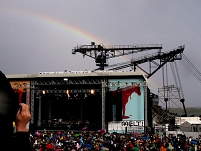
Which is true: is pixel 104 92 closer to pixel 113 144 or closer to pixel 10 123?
pixel 113 144

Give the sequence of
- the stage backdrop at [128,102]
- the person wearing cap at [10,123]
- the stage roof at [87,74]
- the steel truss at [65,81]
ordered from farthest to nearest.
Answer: the stage roof at [87,74] → the steel truss at [65,81] → the stage backdrop at [128,102] → the person wearing cap at [10,123]

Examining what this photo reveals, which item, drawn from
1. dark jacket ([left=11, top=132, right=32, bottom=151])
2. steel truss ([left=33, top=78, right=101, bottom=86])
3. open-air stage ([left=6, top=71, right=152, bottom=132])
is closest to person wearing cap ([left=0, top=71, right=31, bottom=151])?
dark jacket ([left=11, top=132, right=32, bottom=151])

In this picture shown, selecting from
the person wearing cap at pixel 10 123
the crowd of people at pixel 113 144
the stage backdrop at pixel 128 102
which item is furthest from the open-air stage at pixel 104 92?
the person wearing cap at pixel 10 123

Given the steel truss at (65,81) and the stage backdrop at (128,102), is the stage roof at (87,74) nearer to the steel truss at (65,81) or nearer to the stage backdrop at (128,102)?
the steel truss at (65,81)

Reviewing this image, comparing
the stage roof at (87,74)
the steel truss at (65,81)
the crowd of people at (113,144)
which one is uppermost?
the stage roof at (87,74)

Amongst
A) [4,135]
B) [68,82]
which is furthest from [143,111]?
[4,135]

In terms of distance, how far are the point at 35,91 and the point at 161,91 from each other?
2606 centimetres

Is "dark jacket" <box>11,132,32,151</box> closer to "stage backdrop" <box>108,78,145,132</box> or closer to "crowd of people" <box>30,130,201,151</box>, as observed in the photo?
"crowd of people" <box>30,130,201,151</box>

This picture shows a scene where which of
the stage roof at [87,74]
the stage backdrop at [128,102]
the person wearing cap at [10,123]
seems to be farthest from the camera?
the stage roof at [87,74]

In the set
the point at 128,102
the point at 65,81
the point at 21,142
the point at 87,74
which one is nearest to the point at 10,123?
the point at 21,142

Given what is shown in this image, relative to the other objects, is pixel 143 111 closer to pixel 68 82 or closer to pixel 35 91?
pixel 68 82

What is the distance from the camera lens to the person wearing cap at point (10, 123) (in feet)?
4.98

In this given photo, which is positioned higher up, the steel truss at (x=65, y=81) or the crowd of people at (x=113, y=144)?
the steel truss at (x=65, y=81)

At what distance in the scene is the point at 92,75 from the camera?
135ft
